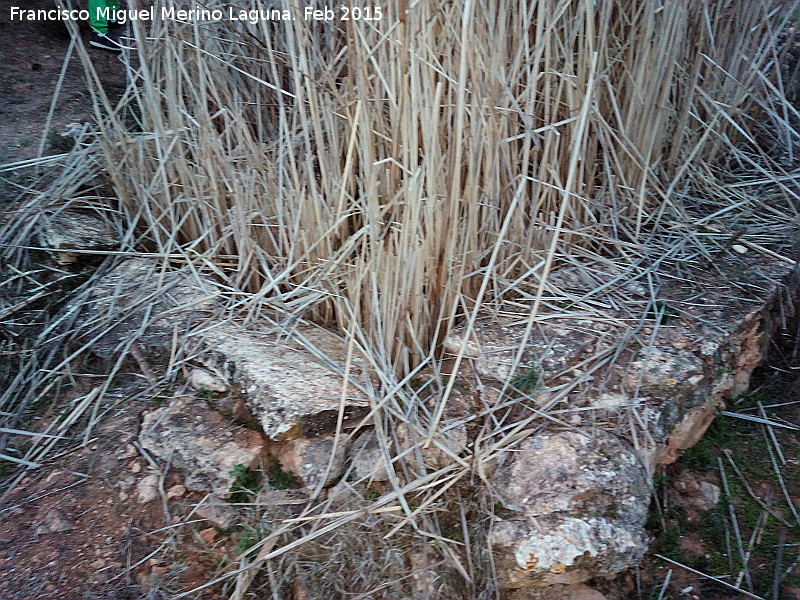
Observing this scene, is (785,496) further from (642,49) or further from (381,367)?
(642,49)

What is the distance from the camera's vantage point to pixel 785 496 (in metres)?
1.43

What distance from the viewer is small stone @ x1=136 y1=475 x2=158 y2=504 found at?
1.32 metres

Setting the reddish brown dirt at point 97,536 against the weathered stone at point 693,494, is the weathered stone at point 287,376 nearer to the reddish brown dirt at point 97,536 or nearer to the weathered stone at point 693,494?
the reddish brown dirt at point 97,536

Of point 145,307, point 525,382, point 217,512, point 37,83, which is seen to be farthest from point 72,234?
point 525,382

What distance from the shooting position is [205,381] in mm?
1438

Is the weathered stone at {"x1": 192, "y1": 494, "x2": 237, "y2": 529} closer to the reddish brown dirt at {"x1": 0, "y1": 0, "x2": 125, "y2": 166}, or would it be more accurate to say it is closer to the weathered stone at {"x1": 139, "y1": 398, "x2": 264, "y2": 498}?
the weathered stone at {"x1": 139, "y1": 398, "x2": 264, "y2": 498}

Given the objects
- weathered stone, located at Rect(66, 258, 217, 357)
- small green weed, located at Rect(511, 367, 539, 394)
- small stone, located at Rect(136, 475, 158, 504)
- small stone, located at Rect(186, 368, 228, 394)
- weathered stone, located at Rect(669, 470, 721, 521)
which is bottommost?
weathered stone, located at Rect(669, 470, 721, 521)

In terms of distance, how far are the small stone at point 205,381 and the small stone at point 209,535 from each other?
0.89ft

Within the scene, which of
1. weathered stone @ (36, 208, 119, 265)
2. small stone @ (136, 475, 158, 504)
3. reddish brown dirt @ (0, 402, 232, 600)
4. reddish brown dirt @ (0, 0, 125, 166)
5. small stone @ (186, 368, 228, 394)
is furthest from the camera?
reddish brown dirt @ (0, 0, 125, 166)

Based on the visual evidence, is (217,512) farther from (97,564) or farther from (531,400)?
(531,400)

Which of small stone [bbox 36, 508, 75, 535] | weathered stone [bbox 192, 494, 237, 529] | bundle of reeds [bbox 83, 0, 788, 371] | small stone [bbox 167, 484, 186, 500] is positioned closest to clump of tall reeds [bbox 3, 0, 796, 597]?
bundle of reeds [bbox 83, 0, 788, 371]

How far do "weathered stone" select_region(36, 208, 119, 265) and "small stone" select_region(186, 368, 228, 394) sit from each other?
47cm

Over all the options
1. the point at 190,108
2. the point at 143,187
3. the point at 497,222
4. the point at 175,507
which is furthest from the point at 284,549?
the point at 190,108

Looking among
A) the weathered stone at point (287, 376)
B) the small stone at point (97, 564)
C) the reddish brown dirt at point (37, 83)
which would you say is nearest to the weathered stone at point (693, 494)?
the weathered stone at point (287, 376)
